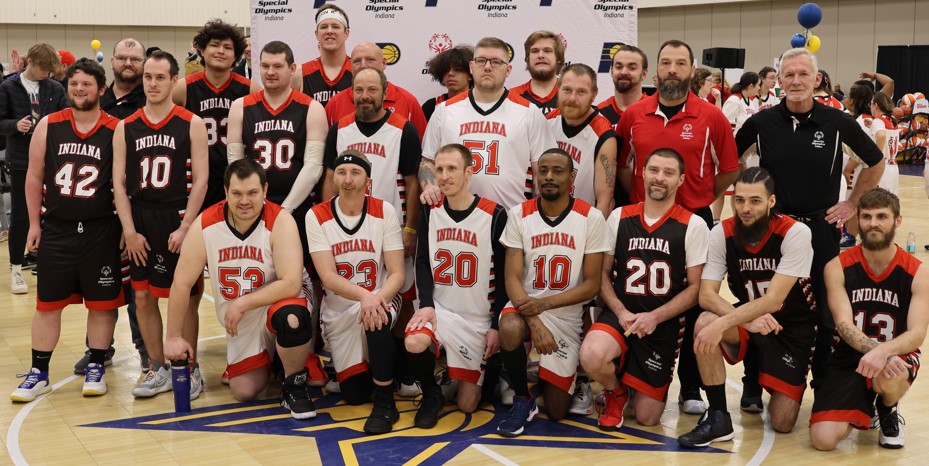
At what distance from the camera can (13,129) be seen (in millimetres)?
8609

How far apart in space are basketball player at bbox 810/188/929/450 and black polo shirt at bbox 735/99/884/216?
476mm

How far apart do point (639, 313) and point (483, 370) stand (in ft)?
3.25

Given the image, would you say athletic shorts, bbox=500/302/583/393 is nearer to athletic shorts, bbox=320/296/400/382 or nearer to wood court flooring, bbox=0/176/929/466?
Result: wood court flooring, bbox=0/176/929/466

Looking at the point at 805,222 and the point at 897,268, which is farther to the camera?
the point at 805,222

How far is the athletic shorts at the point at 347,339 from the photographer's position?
5508mm

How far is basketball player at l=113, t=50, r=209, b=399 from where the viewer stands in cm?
564

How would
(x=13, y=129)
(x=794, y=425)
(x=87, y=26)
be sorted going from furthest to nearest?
(x=87, y=26), (x=13, y=129), (x=794, y=425)

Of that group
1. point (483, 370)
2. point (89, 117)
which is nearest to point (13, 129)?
point (89, 117)

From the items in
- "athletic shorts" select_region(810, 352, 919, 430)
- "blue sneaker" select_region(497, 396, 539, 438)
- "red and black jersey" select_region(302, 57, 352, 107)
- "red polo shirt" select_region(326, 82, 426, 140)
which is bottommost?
"blue sneaker" select_region(497, 396, 539, 438)

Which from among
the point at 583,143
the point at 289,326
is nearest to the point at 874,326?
the point at 583,143

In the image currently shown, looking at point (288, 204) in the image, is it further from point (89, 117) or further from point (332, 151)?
point (89, 117)

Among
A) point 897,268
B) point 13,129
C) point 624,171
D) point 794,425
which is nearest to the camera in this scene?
point 897,268

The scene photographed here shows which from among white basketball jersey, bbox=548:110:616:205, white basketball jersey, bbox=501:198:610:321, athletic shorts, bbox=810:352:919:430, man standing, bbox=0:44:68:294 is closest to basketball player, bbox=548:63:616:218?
white basketball jersey, bbox=548:110:616:205

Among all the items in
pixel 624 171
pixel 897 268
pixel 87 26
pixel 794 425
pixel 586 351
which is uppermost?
pixel 87 26
